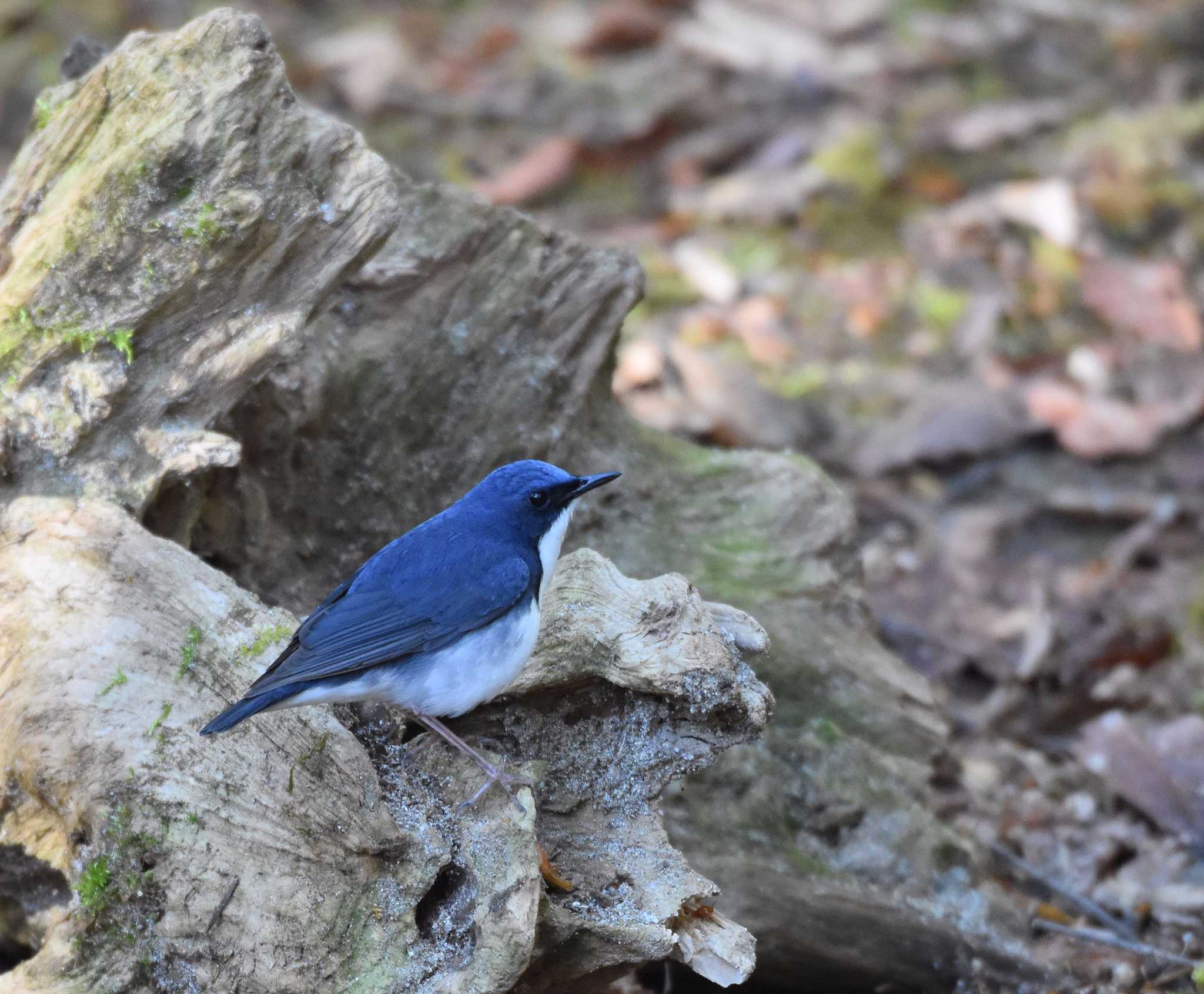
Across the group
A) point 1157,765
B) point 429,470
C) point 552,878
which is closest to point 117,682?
point 552,878

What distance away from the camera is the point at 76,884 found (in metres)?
2.85

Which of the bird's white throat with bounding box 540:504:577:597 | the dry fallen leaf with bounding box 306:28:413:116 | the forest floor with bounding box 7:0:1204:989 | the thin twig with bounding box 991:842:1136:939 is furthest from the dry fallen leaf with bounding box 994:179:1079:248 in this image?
the bird's white throat with bounding box 540:504:577:597

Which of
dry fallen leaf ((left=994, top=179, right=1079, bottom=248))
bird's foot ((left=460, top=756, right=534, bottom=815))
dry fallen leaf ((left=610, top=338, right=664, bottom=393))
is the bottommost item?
dry fallen leaf ((left=994, top=179, right=1079, bottom=248))

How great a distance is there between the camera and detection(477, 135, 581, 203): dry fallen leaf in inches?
315

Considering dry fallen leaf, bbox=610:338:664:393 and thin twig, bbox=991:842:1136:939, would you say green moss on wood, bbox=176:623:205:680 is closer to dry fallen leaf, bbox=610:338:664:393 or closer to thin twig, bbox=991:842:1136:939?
thin twig, bbox=991:842:1136:939

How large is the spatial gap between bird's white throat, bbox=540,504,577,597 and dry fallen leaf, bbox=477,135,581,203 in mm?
4335

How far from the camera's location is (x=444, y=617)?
355cm

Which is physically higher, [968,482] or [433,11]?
[433,11]

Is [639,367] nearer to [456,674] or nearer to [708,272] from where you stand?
[708,272]

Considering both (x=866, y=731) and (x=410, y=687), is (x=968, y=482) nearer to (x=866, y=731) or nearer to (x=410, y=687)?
(x=866, y=731)

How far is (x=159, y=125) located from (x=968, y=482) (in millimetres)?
4248

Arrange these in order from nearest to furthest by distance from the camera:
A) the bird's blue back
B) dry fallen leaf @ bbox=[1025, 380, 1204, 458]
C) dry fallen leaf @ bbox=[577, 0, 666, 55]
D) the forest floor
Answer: the bird's blue back
the forest floor
dry fallen leaf @ bbox=[1025, 380, 1204, 458]
dry fallen leaf @ bbox=[577, 0, 666, 55]

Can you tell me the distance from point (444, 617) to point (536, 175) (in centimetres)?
512

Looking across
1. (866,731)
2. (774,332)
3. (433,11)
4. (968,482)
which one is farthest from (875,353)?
(433,11)
